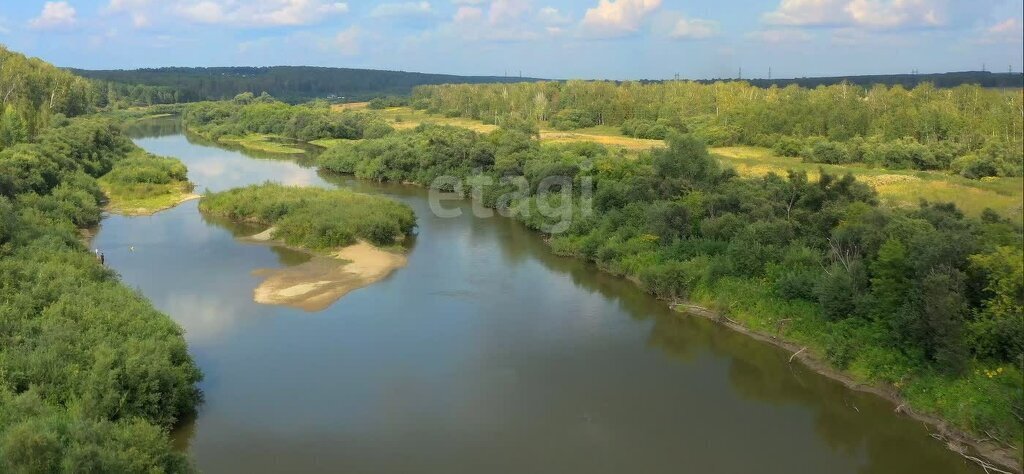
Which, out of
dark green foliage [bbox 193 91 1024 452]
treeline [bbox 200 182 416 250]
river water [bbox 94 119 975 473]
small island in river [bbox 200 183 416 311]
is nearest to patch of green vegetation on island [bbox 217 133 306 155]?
treeline [bbox 200 182 416 250]

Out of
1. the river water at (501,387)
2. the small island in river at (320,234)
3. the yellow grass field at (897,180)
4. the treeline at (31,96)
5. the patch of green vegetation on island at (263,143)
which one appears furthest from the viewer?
the patch of green vegetation on island at (263,143)

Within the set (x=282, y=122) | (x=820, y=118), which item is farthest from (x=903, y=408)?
(x=282, y=122)

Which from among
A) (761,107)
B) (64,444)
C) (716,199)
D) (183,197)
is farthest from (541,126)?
(64,444)

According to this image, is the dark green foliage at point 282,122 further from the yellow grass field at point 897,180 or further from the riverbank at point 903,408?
the riverbank at point 903,408

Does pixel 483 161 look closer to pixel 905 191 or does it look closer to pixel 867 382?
pixel 905 191

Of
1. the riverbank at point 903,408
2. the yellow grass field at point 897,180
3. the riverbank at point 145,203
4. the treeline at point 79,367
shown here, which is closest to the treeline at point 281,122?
the yellow grass field at point 897,180

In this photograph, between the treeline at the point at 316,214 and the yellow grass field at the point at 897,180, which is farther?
the treeline at the point at 316,214

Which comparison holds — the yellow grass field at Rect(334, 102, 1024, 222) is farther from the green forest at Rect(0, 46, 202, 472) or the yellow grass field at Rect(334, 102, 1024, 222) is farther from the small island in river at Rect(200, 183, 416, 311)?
the small island in river at Rect(200, 183, 416, 311)
